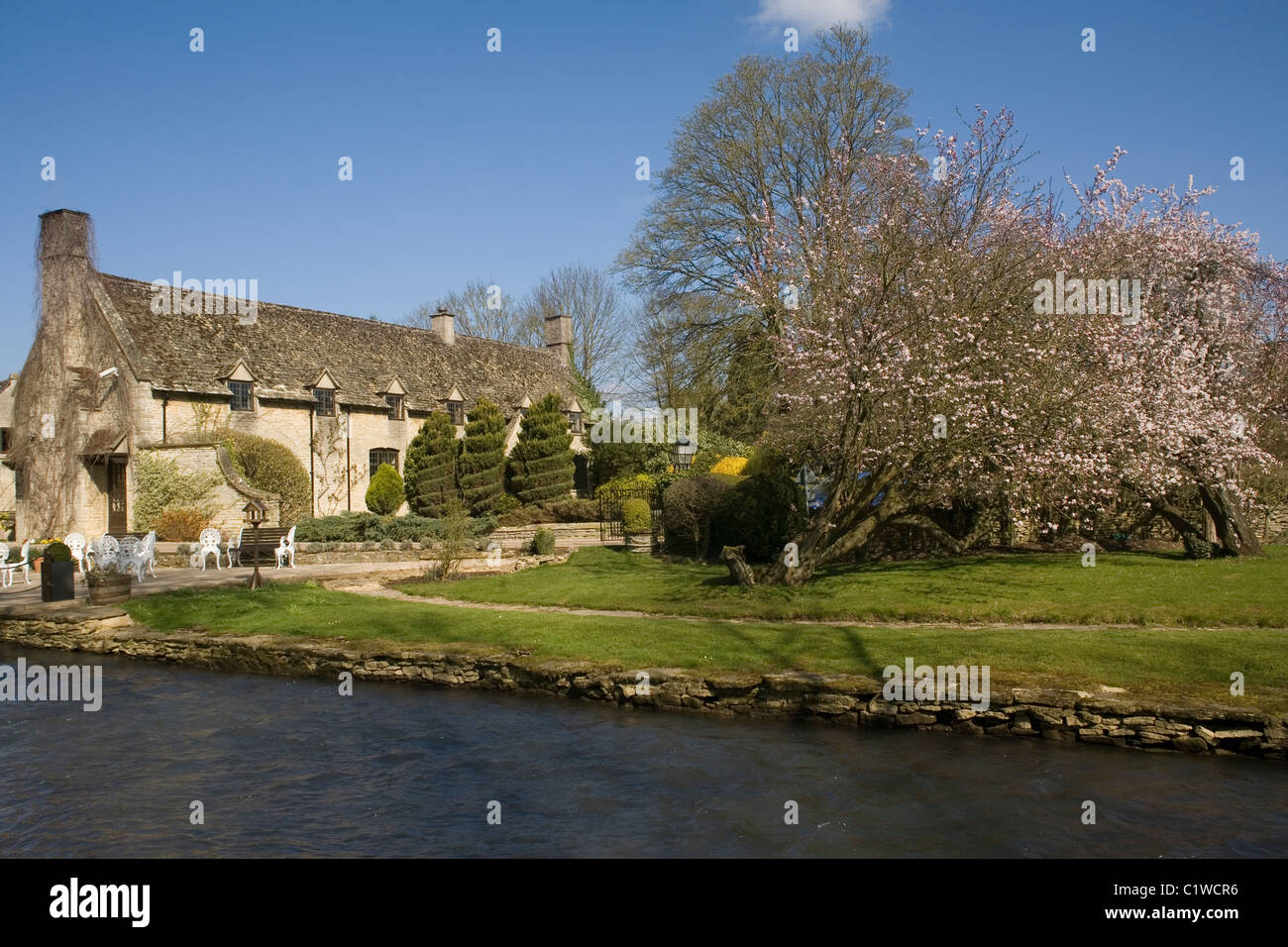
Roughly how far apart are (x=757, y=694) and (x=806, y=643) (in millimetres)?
1754

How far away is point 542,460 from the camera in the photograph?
119 ft

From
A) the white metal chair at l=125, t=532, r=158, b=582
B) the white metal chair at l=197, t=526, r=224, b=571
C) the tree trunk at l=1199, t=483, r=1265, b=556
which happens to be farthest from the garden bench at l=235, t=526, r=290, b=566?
the tree trunk at l=1199, t=483, r=1265, b=556

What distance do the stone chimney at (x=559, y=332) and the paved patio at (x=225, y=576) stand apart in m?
29.8

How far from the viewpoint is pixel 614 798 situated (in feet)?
28.7

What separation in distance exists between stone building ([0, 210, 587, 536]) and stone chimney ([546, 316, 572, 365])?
15.8m

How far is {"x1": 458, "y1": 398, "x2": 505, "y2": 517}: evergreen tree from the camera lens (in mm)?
35594

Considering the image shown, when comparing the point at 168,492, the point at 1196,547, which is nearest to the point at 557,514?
the point at 168,492

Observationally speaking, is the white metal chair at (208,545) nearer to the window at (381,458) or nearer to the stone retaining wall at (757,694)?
the stone retaining wall at (757,694)

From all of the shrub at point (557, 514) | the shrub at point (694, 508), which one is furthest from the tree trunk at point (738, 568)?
the shrub at point (557, 514)

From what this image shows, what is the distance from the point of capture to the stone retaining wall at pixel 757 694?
9.35 m

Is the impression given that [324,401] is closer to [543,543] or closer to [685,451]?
→ [543,543]

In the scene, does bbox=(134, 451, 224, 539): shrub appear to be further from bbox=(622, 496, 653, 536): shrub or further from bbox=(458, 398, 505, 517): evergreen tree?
bbox=(622, 496, 653, 536): shrub
